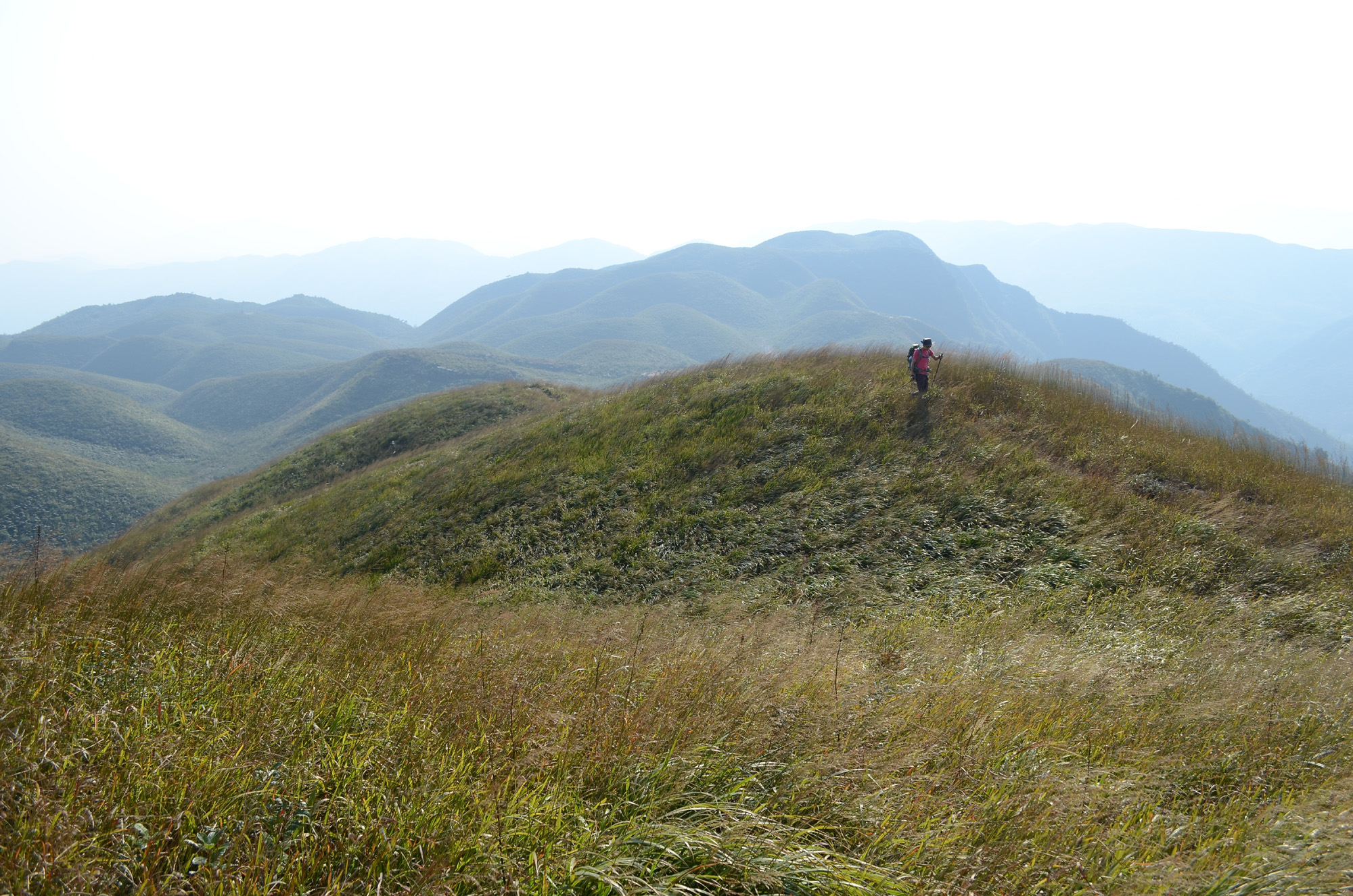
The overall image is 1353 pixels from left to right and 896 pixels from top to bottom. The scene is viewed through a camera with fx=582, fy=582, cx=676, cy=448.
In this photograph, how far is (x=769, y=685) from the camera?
A: 367 cm

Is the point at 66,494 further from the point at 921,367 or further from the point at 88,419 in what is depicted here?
the point at 921,367

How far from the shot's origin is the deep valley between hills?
7.39 ft

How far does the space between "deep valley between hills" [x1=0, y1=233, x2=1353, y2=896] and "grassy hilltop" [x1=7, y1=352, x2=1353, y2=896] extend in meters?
0.02

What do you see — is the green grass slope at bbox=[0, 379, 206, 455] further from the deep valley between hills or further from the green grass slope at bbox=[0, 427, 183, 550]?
the deep valley between hills

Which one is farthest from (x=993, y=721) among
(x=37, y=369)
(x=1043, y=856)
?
(x=37, y=369)

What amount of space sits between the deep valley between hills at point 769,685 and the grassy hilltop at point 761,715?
2 centimetres

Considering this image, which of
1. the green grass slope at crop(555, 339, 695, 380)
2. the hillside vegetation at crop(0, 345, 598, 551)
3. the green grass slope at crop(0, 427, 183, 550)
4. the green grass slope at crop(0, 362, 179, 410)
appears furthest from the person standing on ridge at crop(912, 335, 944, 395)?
the green grass slope at crop(0, 362, 179, 410)

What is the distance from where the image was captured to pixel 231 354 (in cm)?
18725

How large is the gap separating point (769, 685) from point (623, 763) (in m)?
1.19

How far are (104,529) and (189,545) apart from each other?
44644 millimetres

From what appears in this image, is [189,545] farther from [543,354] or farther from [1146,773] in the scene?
[543,354]

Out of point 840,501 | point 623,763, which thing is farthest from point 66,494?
point 623,763

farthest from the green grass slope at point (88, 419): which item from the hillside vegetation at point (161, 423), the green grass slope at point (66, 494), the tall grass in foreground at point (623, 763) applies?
the tall grass in foreground at point (623, 763)

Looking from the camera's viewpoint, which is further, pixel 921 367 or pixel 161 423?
pixel 161 423
